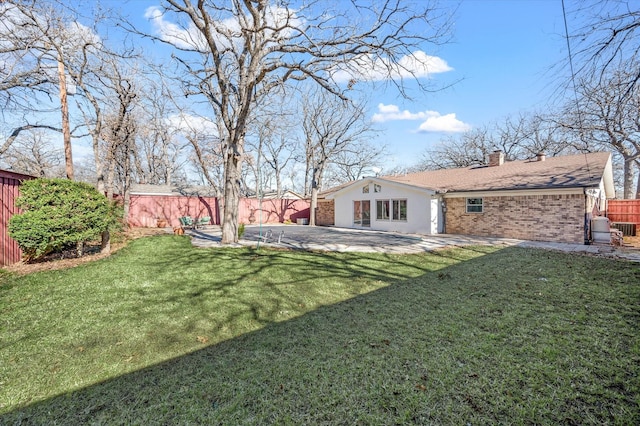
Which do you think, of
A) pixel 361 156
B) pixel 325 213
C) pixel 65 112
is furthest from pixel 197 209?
pixel 361 156

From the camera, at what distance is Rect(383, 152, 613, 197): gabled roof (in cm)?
1157

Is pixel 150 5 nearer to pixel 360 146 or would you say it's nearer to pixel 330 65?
pixel 330 65

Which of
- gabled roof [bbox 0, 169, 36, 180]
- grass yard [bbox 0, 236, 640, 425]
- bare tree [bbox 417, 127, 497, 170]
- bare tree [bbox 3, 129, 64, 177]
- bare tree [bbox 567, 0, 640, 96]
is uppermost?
bare tree [bbox 417, 127, 497, 170]

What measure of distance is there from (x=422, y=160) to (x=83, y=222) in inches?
1370

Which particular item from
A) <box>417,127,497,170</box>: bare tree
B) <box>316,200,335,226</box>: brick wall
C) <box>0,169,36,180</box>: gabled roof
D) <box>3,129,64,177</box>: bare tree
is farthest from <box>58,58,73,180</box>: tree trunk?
<box>417,127,497,170</box>: bare tree

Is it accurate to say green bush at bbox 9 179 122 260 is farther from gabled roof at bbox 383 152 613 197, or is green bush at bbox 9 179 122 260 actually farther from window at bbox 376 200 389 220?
gabled roof at bbox 383 152 613 197

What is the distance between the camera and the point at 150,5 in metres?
8.94

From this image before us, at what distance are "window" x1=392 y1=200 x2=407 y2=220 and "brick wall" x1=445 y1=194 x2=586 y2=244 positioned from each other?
7.87 feet

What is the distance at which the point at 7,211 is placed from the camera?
694 cm

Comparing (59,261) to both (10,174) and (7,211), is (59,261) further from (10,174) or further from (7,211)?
(10,174)

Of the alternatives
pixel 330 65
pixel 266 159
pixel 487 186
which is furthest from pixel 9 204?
pixel 266 159

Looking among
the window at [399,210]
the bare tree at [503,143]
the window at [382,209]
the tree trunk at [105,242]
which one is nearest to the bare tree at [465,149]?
the bare tree at [503,143]

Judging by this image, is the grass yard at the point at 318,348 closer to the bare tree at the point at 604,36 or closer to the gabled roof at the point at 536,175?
the bare tree at the point at 604,36

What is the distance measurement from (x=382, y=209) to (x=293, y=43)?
35.0 feet
